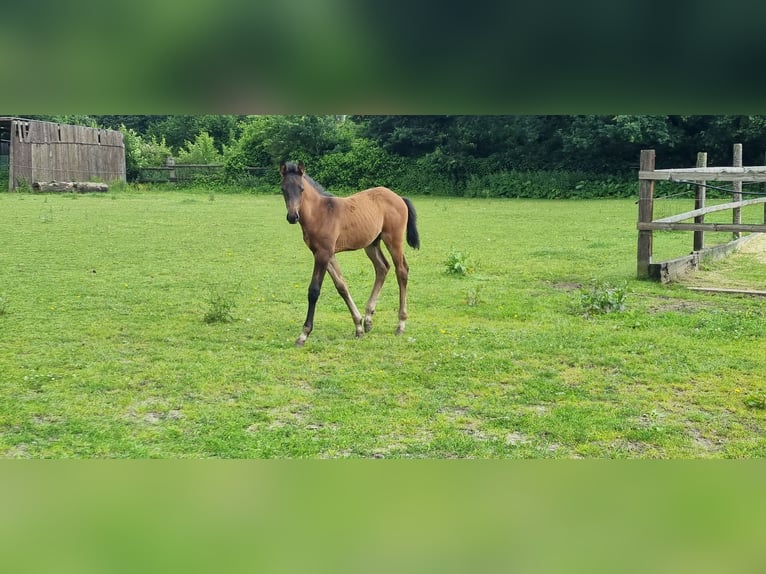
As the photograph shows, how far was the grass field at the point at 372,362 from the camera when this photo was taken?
3.97 metres

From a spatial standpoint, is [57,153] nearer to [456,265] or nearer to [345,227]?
[456,265]

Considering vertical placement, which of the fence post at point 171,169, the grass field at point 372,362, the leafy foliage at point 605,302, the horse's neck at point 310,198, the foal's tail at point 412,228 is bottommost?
the grass field at point 372,362

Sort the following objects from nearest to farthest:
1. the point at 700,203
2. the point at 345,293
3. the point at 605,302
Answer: the point at 345,293 < the point at 605,302 < the point at 700,203

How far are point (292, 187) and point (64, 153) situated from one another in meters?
22.5

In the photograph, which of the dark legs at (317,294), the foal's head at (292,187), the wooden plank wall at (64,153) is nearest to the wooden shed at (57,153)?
the wooden plank wall at (64,153)

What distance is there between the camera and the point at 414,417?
4.34 m

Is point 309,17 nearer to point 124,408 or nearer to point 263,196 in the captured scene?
point 124,408

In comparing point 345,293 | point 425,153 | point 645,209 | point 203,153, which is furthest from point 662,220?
point 203,153

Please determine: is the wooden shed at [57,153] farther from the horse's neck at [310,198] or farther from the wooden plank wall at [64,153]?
the horse's neck at [310,198]

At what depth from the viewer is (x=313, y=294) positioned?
21.2ft

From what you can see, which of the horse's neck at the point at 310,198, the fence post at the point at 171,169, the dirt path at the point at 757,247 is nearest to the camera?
the horse's neck at the point at 310,198

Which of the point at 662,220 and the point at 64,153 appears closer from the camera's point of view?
the point at 662,220

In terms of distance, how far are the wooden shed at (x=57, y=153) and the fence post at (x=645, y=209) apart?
20024 mm

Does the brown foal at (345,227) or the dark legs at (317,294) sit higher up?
the brown foal at (345,227)
